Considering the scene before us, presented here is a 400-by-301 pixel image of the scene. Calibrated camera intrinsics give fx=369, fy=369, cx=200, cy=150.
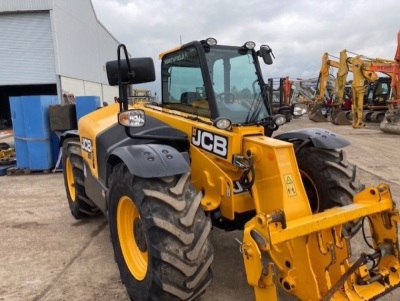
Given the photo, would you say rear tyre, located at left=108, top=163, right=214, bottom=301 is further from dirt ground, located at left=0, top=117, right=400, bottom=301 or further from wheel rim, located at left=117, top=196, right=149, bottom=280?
dirt ground, located at left=0, top=117, right=400, bottom=301

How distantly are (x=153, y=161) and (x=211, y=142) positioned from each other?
701mm

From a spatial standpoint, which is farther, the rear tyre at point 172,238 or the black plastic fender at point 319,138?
the black plastic fender at point 319,138

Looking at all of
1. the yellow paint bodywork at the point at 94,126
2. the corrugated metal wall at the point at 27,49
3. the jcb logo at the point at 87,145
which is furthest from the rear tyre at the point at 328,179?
the corrugated metal wall at the point at 27,49


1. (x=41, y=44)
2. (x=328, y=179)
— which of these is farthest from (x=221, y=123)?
(x=41, y=44)

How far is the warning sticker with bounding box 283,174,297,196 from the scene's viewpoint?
2.80m

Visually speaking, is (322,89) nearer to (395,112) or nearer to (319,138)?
(395,112)

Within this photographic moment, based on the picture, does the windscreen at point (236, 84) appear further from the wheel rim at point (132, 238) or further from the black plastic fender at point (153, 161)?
the wheel rim at point (132, 238)

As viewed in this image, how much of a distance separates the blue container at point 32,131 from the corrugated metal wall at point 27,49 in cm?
1332

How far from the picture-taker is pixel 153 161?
2748mm

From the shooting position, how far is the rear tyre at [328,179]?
3.53 metres

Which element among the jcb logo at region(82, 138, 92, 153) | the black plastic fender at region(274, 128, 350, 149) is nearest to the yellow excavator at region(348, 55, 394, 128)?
the black plastic fender at region(274, 128, 350, 149)

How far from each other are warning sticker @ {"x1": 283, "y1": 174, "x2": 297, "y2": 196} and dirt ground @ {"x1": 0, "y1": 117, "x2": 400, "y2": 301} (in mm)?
951

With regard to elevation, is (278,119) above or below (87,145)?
above

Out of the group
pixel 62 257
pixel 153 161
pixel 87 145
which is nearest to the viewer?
pixel 153 161
